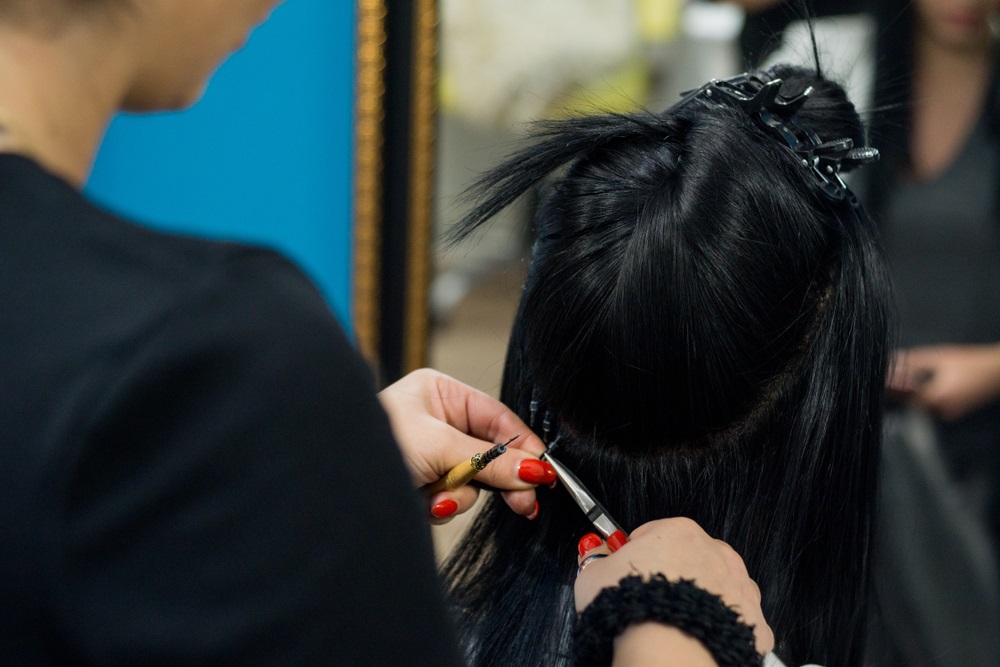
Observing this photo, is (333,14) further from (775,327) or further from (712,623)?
(712,623)

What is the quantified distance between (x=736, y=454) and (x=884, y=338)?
0.15 metres

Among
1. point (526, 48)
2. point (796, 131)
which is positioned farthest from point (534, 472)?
point (526, 48)

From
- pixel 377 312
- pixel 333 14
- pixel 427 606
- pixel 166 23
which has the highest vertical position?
pixel 333 14

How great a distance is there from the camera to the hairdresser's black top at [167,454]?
0.28m

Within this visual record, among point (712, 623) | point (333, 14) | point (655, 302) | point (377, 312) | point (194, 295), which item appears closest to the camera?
point (194, 295)

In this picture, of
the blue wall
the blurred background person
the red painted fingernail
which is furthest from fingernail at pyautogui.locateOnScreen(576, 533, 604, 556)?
the blue wall

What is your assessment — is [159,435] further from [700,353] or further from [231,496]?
[700,353]

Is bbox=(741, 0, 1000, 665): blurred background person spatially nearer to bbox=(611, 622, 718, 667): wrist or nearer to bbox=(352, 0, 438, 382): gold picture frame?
bbox=(352, 0, 438, 382): gold picture frame

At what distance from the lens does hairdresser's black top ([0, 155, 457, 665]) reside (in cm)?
28

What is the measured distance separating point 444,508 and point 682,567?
0.69 feet

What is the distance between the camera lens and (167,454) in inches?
11.2

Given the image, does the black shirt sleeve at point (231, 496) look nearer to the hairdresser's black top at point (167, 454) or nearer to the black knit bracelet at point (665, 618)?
the hairdresser's black top at point (167, 454)

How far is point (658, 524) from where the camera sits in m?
0.56

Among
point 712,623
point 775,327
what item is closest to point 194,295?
point 712,623
